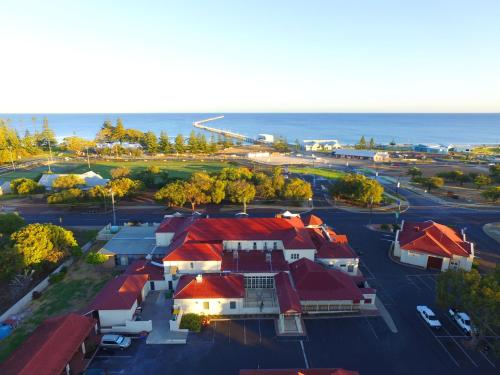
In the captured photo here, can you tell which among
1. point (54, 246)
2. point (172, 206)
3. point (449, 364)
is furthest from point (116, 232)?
point (449, 364)

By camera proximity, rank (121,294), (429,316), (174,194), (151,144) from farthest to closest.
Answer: (151,144) < (174,194) < (121,294) < (429,316)

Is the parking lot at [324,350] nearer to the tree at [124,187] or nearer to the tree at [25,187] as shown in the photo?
the tree at [124,187]

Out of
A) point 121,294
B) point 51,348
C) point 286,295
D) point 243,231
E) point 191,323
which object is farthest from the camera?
point 243,231

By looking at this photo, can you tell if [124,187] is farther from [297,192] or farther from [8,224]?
[297,192]

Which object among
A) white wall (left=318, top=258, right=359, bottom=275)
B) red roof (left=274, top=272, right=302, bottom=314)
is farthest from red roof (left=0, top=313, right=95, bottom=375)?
white wall (left=318, top=258, right=359, bottom=275)

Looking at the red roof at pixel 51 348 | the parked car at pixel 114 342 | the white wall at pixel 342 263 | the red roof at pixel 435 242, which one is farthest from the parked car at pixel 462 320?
the red roof at pixel 51 348

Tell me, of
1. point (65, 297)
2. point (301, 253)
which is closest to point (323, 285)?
point (301, 253)
